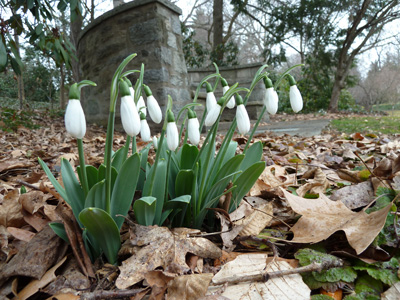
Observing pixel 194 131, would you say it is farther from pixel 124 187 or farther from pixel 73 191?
pixel 73 191

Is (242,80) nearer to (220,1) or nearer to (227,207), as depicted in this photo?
(220,1)

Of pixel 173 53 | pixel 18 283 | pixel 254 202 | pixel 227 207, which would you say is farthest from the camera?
pixel 173 53

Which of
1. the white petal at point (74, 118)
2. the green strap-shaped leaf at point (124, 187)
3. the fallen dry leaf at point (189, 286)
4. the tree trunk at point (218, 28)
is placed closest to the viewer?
the white petal at point (74, 118)

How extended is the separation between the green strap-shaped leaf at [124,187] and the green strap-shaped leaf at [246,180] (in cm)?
40

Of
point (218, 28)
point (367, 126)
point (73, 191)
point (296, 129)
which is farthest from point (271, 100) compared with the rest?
point (218, 28)

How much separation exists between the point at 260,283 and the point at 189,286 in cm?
20

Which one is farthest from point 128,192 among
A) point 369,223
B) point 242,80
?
point 242,80

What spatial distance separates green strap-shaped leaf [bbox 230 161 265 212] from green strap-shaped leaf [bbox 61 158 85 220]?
1.86 feet

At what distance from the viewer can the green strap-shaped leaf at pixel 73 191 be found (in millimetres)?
961

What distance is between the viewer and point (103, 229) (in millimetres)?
872

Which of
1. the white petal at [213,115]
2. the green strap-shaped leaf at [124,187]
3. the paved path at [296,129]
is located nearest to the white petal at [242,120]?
the white petal at [213,115]

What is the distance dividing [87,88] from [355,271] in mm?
5448

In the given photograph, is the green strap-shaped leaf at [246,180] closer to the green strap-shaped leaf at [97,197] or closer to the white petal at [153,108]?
the white petal at [153,108]

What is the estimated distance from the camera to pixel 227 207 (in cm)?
118
